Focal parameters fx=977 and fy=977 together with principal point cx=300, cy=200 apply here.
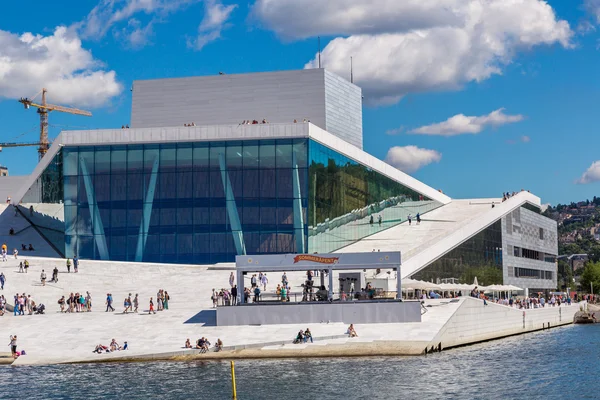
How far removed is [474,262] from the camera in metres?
74.6

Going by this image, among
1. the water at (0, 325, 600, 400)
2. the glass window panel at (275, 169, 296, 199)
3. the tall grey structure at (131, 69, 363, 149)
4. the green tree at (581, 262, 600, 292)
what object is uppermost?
the tall grey structure at (131, 69, 363, 149)

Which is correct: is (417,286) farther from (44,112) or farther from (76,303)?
(44,112)

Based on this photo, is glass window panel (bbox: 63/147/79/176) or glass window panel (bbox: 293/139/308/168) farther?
glass window panel (bbox: 63/147/79/176)

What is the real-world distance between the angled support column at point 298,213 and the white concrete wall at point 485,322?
51.9ft

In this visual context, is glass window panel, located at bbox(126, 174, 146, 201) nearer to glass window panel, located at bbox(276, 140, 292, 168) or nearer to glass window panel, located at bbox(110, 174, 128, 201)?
glass window panel, located at bbox(110, 174, 128, 201)

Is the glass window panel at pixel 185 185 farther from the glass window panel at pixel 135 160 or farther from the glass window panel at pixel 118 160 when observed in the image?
the glass window panel at pixel 118 160

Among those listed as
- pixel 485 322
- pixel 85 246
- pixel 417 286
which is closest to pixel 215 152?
pixel 85 246

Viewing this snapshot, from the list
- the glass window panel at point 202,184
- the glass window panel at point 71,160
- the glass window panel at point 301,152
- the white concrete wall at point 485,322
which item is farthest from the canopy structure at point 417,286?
the glass window panel at point 71,160

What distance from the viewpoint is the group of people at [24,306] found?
49.1m

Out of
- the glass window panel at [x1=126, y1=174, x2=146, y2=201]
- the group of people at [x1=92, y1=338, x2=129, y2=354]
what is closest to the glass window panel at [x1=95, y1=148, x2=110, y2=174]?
the glass window panel at [x1=126, y1=174, x2=146, y2=201]

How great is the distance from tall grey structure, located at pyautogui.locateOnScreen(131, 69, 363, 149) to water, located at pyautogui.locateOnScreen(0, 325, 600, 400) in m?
38.9

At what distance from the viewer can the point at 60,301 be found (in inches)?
1966

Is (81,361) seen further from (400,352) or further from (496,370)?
(496,370)

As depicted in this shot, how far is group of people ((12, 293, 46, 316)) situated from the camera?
49125mm
